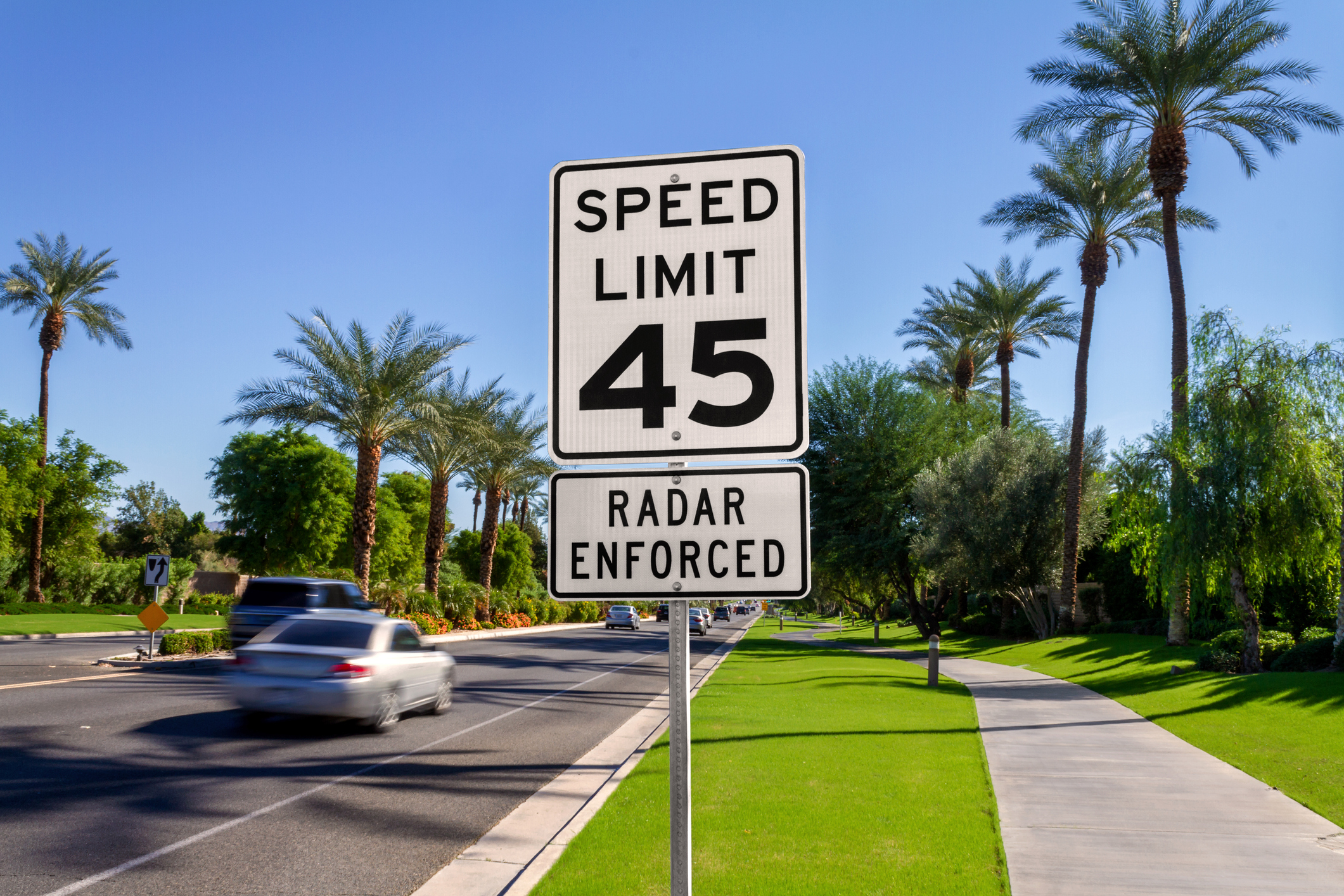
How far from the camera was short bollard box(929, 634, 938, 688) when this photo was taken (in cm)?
1833

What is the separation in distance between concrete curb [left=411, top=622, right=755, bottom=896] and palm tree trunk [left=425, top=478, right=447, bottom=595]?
27.2m

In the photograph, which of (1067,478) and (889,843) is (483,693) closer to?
(889,843)

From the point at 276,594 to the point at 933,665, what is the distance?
42.4ft

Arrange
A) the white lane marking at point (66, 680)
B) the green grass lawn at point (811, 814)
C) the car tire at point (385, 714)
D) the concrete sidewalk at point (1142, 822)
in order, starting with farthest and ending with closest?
the white lane marking at point (66, 680)
the car tire at point (385, 714)
the concrete sidewalk at point (1142, 822)
the green grass lawn at point (811, 814)

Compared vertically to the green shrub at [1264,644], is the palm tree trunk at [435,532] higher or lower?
higher

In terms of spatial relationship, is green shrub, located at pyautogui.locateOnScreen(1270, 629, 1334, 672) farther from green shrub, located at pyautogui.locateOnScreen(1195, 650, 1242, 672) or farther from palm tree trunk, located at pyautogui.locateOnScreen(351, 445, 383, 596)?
palm tree trunk, located at pyautogui.locateOnScreen(351, 445, 383, 596)

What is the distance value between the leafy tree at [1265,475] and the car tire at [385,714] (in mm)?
15877

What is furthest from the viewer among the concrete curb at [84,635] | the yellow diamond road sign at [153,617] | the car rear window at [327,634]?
the concrete curb at [84,635]


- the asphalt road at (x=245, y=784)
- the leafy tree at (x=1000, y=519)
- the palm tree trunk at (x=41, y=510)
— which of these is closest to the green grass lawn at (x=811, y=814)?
the asphalt road at (x=245, y=784)

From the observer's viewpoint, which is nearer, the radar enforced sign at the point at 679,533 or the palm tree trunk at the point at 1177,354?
the radar enforced sign at the point at 679,533

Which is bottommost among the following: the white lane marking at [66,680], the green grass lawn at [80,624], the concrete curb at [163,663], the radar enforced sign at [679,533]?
the green grass lawn at [80,624]

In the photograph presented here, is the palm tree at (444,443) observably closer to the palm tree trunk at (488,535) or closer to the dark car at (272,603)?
the palm tree trunk at (488,535)

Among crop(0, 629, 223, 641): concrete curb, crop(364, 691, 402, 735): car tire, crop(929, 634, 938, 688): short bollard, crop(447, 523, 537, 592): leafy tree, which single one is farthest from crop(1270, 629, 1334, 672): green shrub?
crop(447, 523, 537, 592): leafy tree

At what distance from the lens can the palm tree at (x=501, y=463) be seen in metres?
39.4
